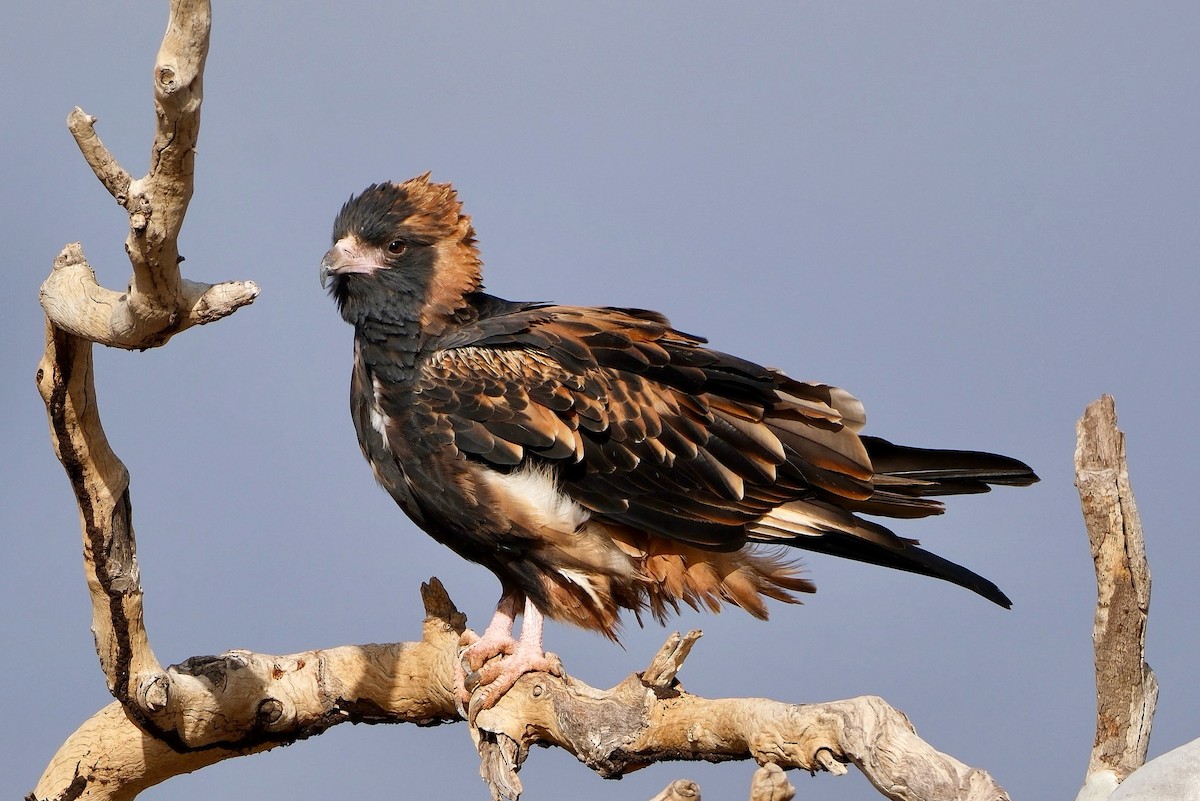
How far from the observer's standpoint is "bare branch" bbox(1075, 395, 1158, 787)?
462cm

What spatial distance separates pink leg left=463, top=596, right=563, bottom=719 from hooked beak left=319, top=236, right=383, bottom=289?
1630 mm

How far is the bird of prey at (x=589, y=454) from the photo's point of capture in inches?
231

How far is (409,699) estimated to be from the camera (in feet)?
21.2

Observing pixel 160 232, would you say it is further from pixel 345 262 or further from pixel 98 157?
pixel 345 262

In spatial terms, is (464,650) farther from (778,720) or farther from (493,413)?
(778,720)

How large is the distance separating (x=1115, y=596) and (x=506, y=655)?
2635 millimetres

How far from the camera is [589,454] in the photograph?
5910 millimetres

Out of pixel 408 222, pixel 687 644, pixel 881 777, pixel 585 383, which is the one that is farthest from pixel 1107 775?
pixel 408 222

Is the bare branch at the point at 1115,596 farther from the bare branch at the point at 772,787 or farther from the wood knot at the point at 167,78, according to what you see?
the wood knot at the point at 167,78

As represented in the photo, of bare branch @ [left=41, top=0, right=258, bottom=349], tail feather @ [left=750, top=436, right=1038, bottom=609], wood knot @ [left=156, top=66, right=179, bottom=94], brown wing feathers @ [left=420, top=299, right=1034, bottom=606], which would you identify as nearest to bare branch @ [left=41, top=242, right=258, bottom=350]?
bare branch @ [left=41, top=0, right=258, bottom=349]

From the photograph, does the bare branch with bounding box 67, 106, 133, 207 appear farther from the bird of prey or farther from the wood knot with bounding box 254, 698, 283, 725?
the wood knot with bounding box 254, 698, 283, 725

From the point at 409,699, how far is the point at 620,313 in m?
2.05

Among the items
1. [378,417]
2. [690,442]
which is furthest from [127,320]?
[690,442]

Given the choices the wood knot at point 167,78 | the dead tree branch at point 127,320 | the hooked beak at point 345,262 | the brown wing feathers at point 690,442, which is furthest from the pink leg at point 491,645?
the wood knot at point 167,78
